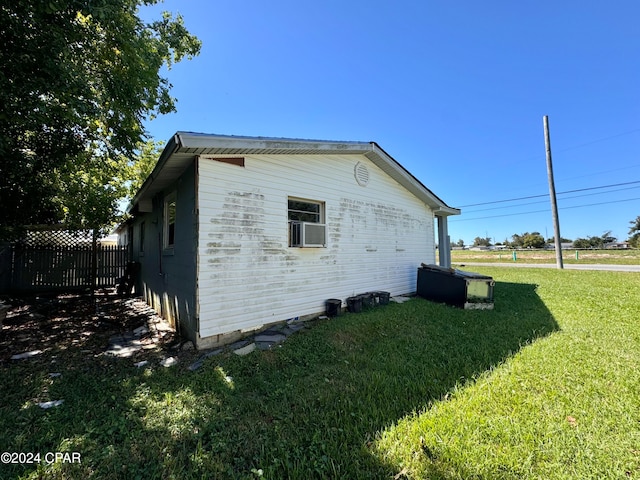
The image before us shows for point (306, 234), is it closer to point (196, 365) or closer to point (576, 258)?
point (196, 365)

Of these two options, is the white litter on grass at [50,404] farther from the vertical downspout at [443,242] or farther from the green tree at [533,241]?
the green tree at [533,241]

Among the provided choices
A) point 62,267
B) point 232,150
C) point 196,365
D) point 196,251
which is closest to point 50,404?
point 196,365

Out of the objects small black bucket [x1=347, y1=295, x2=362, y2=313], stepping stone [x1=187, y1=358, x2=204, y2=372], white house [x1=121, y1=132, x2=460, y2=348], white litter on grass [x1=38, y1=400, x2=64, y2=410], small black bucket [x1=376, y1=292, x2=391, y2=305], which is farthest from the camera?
small black bucket [x1=376, y1=292, x2=391, y2=305]

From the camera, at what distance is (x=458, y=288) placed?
21.5 feet

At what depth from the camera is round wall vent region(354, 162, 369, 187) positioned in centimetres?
678

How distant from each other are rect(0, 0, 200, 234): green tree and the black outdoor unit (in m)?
8.31

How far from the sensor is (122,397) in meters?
2.76

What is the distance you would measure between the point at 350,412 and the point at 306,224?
3.44 metres

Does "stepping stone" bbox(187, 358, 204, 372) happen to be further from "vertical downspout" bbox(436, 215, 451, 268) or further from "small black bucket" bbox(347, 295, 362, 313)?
"vertical downspout" bbox(436, 215, 451, 268)

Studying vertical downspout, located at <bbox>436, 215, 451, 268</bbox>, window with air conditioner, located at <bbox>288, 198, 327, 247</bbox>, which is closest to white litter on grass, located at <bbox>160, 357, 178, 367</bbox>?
window with air conditioner, located at <bbox>288, 198, 327, 247</bbox>

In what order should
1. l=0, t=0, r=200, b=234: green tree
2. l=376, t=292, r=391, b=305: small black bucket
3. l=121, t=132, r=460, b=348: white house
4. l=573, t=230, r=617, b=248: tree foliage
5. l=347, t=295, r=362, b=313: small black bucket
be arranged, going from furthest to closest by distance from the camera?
l=573, t=230, r=617, b=248: tree foliage
l=376, t=292, r=391, b=305: small black bucket
l=347, t=295, r=362, b=313: small black bucket
l=121, t=132, r=460, b=348: white house
l=0, t=0, r=200, b=234: green tree

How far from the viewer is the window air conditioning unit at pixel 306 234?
205 inches

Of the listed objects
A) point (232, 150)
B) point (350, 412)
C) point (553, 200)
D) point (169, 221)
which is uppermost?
point (553, 200)

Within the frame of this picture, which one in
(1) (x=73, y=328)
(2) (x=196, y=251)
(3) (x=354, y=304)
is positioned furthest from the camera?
(3) (x=354, y=304)
